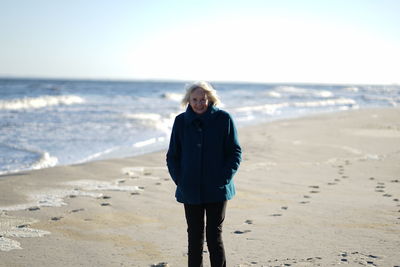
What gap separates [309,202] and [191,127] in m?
3.71

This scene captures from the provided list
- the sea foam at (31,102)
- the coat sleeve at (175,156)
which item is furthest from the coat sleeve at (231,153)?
the sea foam at (31,102)

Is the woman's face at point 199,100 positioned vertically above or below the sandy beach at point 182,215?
above

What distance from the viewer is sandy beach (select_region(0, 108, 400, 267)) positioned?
464 centimetres

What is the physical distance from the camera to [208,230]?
3801mm

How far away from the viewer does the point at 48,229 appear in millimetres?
5465

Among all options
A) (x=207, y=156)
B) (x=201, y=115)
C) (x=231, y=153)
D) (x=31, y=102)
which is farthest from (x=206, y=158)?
(x=31, y=102)

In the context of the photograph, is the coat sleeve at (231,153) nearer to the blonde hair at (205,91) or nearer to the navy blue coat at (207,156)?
the navy blue coat at (207,156)

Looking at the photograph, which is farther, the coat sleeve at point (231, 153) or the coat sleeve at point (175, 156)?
the coat sleeve at point (175, 156)

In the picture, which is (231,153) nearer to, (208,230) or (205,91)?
(205,91)

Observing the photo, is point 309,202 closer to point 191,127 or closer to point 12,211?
point 191,127

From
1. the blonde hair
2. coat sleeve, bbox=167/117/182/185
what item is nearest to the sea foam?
coat sleeve, bbox=167/117/182/185

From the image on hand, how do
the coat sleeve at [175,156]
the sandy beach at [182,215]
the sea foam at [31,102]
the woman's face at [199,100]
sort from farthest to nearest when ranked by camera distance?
the sea foam at [31,102] → the sandy beach at [182,215] → the coat sleeve at [175,156] → the woman's face at [199,100]

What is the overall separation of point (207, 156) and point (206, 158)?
19mm

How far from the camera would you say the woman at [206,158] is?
3691 mm
